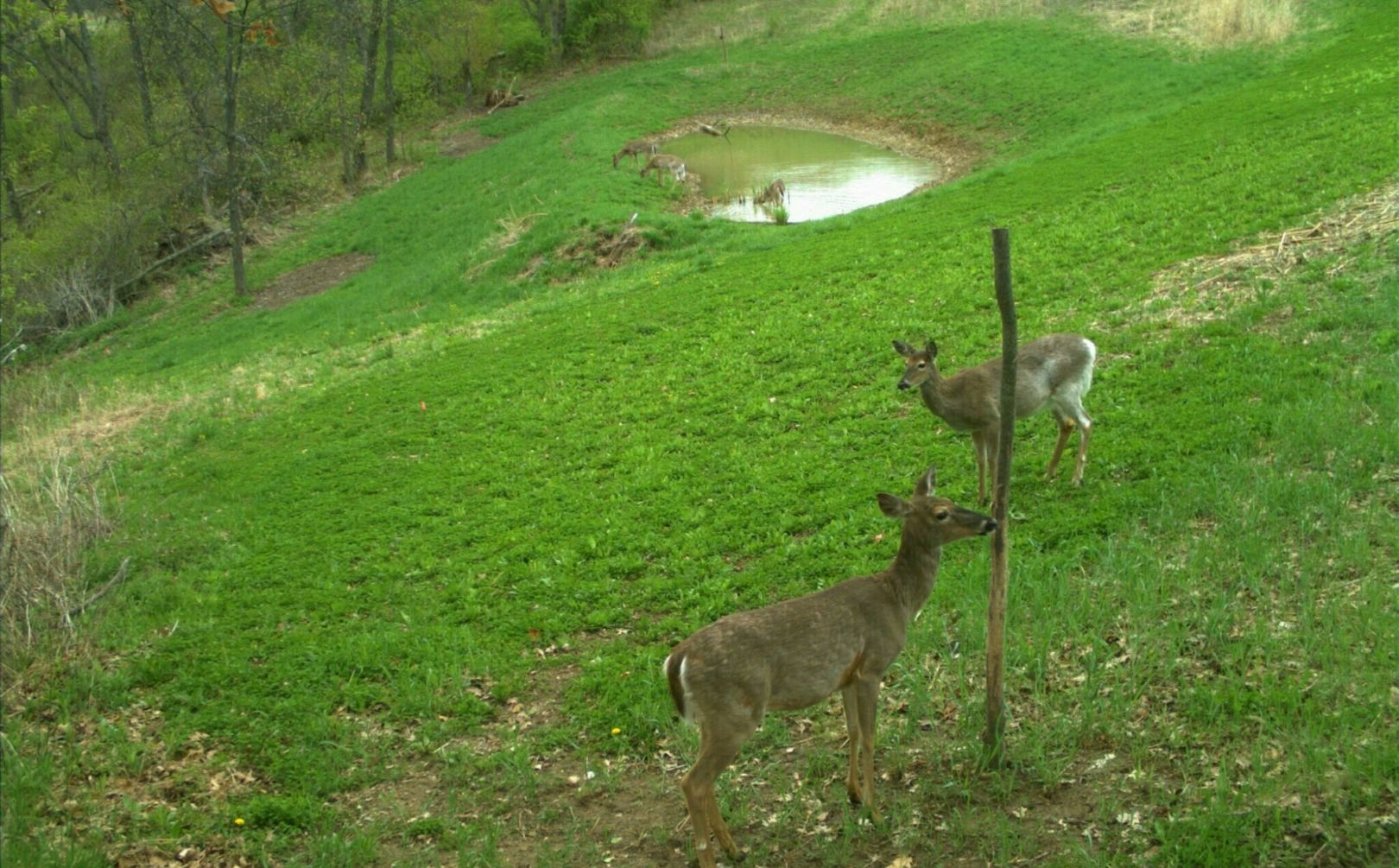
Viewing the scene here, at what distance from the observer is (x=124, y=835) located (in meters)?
7.59

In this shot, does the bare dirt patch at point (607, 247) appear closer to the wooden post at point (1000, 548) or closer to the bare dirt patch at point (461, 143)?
the wooden post at point (1000, 548)

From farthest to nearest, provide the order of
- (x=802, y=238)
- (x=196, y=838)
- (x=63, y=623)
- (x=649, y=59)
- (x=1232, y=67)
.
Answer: (x=649, y=59) → (x=1232, y=67) → (x=802, y=238) → (x=63, y=623) → (x=196, y=838)

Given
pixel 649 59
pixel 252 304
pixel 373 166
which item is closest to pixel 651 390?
pixel 252 304

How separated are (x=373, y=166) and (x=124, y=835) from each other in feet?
140

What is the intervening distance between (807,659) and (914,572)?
1129mm

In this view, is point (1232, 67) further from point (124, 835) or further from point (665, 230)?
point (124, 835)

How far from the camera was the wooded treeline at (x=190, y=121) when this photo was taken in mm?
36156

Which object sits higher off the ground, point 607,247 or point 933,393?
point 933,393

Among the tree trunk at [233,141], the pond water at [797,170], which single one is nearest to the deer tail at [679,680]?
the pond water at [797,170]

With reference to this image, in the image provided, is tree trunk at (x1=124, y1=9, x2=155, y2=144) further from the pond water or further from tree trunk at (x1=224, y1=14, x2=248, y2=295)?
the pond water

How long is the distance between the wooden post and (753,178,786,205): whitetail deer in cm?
2394

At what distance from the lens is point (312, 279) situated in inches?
1367

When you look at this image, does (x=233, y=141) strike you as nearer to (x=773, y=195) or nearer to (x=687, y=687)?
(x=773, y=195)

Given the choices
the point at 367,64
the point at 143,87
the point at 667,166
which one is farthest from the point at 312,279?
the point at 143,87
